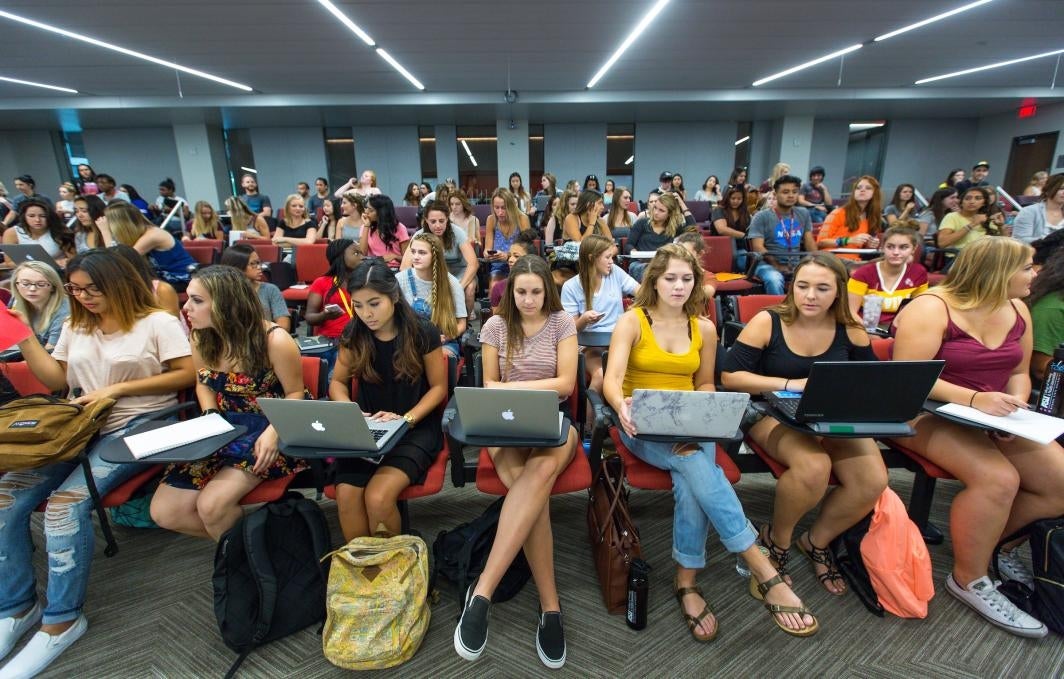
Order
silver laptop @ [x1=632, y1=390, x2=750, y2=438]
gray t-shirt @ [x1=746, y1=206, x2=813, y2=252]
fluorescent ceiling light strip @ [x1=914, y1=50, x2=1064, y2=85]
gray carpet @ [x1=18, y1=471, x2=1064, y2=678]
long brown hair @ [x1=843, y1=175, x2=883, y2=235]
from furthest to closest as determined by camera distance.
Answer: fluorescent ceiling light strip @ [x1=914, y1=50, x2=1064, y2=85]
gray t-shirt @ [x1=746, y1=206, x2=813, y2=252]
long brown hair @ [x1=843, y1=175, x2=883, y2=235]
gray carpet @ [x1=18, y1=471, x2=1064, y2=678]
silver laptop @ [x1=632, y1=390, x2=750, y2=438]

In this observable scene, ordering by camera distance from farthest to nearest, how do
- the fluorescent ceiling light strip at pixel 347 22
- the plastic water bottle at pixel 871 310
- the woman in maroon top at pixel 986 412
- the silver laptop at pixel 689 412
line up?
the fluorescent ceiling light strip at pixel 347 22 → the plastic water bottle at pixel 871 310 → the woman in maroon top at pixel 986 412 → the silver laptop at pixel 689 412

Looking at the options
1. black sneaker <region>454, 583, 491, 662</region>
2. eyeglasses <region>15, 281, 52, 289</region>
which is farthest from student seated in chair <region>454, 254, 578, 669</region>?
eyeglasses <region>15, 281, 52, 289</region>

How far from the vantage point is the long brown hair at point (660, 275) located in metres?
2.00

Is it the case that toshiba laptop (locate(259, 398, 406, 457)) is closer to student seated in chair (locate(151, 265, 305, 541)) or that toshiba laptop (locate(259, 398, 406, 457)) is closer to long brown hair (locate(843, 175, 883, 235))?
student seated in chair (locate(151, 265, 305, 541))

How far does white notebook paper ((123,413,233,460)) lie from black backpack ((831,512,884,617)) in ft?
7.65

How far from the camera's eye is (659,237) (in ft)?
14.5

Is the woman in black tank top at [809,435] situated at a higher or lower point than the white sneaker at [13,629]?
higher

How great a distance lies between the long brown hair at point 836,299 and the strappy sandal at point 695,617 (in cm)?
112

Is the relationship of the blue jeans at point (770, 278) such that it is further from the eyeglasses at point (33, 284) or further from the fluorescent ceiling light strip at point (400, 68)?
the fluorescent ceiling light strip at point (400, 68)

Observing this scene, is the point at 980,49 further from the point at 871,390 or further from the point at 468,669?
the point at 468,669

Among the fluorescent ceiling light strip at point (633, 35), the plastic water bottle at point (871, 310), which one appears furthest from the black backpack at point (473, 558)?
the fluorescent ceiling light strip at point (633, 35)

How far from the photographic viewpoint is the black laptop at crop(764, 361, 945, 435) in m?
1.48

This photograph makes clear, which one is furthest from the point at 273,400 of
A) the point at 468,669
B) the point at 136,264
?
the point at 136,264

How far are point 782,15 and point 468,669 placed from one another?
6720mm
